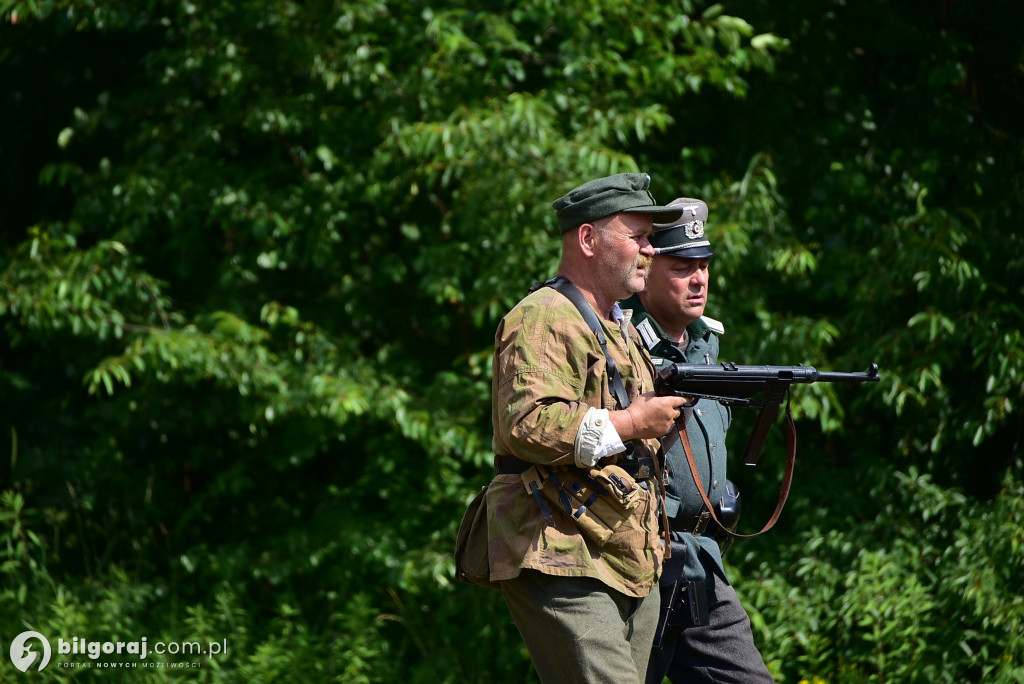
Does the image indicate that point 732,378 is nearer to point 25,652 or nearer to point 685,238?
point 685,238

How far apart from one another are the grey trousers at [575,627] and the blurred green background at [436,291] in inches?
84.5

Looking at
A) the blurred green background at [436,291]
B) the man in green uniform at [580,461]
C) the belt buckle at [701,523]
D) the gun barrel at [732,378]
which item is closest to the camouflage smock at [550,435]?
the man in green uniform at [580,461]

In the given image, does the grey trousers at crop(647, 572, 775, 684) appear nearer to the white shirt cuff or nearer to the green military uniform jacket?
the green military uniform jacket

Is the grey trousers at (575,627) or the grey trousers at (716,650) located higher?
the grey trousers at (575,627)

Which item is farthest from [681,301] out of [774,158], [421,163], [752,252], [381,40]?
[381,40]

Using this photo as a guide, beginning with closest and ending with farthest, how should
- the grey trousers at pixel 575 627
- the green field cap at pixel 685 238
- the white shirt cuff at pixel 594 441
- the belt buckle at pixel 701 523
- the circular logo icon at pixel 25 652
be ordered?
1. the white shirt cuff at pixel 594 441
2. the grey trousers at pixel 575 627
3. the belt buckle at pixel 701 523
4. the green field cap at pixel 685 238
5. the circular logo icon at pixel 25 652

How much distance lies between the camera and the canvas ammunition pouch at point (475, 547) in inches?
110

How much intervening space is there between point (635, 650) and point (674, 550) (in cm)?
43

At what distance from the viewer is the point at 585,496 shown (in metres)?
2.62

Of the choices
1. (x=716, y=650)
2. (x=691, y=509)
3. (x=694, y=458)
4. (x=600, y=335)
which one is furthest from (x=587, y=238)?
(x=716, y=650)

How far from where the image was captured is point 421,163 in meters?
5.13

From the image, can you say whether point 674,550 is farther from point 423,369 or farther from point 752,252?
point 423,369

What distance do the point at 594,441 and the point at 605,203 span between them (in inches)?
26.1

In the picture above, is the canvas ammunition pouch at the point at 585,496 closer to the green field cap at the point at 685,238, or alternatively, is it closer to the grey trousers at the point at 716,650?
the grey trousers at the point at 716,650
